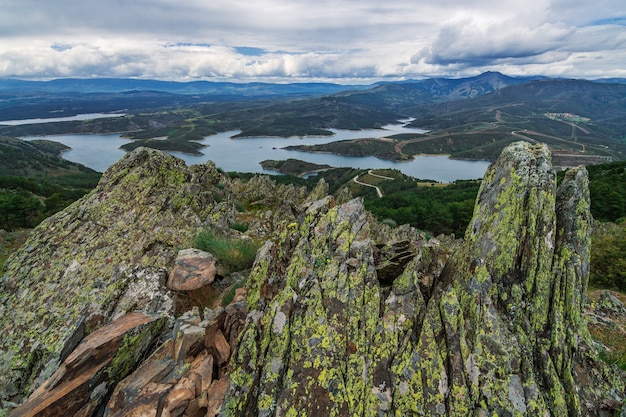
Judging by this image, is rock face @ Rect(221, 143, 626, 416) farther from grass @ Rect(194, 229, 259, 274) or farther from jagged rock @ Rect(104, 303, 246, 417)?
grass @ Rect(194, 229, 259, 274)

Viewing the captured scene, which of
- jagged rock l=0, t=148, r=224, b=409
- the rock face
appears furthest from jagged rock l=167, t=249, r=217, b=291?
the rock face

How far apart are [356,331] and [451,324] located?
80.4 inches

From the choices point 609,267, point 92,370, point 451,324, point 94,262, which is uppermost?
point 451,324

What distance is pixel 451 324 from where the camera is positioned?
7.13 meters

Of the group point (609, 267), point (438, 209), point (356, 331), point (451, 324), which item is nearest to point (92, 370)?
point (356, 331)

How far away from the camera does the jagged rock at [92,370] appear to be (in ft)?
21.2

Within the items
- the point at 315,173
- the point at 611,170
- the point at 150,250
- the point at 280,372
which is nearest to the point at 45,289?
the point at 150,250

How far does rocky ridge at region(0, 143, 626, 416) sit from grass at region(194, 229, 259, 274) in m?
0.86

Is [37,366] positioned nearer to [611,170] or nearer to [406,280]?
[406,280]

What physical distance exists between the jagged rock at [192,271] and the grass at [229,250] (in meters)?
0.53

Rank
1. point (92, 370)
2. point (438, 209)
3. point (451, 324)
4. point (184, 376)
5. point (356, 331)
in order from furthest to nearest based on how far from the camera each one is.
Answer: point (438, 209)
point (356, 331)
point (451, 324)
point (92, 370)
point (184, 376)

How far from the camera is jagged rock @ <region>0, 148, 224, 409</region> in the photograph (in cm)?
941

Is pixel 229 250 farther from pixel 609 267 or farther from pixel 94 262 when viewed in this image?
pixel 609 267

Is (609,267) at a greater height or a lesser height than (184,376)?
lesser
